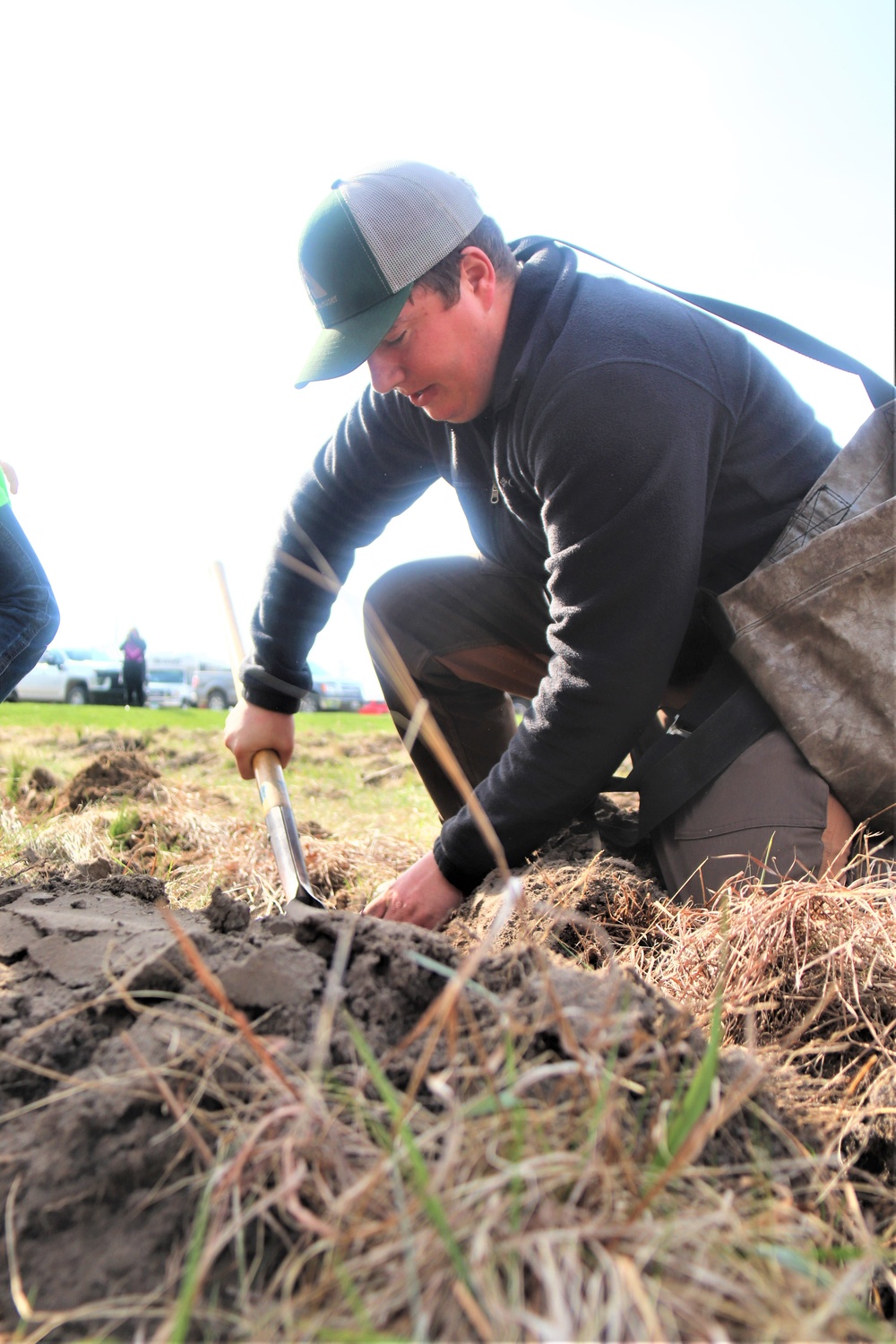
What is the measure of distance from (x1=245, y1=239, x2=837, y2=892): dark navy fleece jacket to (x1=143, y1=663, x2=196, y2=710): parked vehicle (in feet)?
70.9

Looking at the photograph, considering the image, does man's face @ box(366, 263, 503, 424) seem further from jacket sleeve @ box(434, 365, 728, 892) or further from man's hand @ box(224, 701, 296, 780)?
man's hand @ box(224, 701, 296, 780)

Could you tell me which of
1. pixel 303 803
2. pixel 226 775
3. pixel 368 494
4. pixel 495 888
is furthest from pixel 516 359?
pixel 226 775

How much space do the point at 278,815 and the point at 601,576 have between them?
1.06 m

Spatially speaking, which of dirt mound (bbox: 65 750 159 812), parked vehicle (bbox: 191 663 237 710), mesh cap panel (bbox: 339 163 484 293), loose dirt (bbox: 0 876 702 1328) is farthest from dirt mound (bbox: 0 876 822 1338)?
parked vehicle (bbox: 191 663 237 710)

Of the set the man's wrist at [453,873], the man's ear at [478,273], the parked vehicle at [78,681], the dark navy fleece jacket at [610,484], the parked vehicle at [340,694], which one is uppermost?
the man's ear at [478,273]

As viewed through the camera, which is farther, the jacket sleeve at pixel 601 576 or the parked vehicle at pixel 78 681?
the parked vehicle at pixel 78 681

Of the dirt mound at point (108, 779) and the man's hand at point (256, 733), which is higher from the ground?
the man's hand at point (256, 733)

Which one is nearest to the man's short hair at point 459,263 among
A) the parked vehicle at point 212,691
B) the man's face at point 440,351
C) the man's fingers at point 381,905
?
the man's face at point 440,351

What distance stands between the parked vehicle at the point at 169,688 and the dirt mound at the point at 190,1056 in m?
22.3

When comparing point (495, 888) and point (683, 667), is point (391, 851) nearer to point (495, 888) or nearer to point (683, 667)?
point (495, 888)

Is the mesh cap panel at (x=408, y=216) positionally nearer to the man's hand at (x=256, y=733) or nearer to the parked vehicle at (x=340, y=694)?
the man's hand at (x=256, y=733)

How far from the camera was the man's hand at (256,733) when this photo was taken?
2.70m

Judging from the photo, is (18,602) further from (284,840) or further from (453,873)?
(453,873)

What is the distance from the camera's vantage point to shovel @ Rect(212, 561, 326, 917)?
213cm
